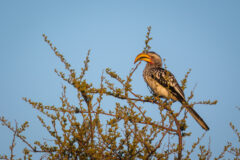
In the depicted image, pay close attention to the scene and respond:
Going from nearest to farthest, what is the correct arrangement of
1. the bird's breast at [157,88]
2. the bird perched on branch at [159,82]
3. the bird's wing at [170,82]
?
the bird perched on branch at [159,82]
the bird's wing at [170,82]
the bird's breast at [157,88]

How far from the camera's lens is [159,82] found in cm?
663

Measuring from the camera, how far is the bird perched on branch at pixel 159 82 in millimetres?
5836

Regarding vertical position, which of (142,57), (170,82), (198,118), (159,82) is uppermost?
(142,57)

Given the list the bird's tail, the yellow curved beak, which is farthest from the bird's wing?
the bird's tail

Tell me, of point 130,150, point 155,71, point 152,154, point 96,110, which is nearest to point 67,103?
point 96,110

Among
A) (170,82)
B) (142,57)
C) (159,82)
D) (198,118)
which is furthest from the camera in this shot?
(142,57)

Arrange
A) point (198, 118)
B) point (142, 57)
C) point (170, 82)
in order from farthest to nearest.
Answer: point (142, 57), point (170, 82), point (198, 118)

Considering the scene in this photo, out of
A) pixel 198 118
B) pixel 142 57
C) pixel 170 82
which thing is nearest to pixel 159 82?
pixel 170 82

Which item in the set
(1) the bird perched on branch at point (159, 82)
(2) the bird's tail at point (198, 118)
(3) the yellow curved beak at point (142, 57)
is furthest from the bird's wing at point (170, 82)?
(2) the bird's tail at point (198, 118)

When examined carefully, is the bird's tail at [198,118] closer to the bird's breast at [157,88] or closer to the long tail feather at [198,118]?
the long tail feather at [198,118]

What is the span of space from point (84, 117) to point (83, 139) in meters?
0.37

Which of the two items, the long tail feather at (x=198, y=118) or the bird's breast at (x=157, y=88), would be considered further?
the bird's breast at (x=157, y=88)

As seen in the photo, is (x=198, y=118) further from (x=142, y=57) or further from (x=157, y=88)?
(x=142, y=57)

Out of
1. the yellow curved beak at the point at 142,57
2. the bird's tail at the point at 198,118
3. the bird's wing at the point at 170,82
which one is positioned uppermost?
the yellow curved beak at the point at 142,57
